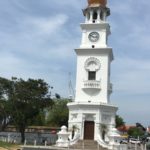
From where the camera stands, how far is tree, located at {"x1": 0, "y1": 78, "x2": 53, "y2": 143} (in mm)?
53250

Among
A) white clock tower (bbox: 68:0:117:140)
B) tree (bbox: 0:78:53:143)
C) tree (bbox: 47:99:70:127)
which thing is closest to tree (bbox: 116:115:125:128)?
tree (bbox: 47:99:70:127)

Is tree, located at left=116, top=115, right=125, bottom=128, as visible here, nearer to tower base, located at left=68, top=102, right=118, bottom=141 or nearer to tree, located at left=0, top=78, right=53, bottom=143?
tree, located at left=0, top=78, right=53, bottom=143

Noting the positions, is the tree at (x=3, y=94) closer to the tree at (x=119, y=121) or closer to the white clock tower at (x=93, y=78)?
the white clock tower at (x=93, y=78)

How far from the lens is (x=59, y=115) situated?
7769cm

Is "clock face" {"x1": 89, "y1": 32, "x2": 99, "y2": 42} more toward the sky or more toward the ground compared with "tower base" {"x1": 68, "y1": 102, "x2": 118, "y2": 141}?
more toward the sky

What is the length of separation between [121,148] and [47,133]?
24281mm

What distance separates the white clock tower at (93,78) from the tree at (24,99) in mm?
11676

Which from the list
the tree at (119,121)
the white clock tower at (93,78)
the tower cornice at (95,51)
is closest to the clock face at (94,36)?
the white clock tower at (93,78)

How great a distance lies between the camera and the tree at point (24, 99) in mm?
53250

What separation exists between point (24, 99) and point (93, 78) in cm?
1356

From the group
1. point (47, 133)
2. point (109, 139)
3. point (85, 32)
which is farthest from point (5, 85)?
point (109, 139)

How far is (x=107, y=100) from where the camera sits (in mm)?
42906

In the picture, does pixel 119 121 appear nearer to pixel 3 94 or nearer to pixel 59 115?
pixel 59 115

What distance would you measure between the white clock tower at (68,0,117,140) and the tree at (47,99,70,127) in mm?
32993
